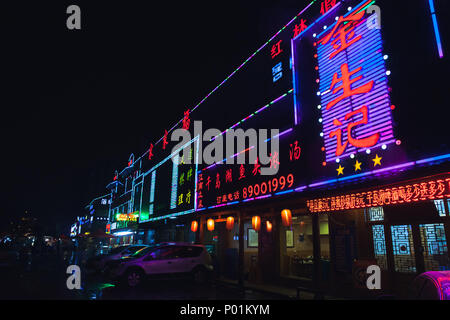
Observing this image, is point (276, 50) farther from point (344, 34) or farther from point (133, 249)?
point (133, 249)

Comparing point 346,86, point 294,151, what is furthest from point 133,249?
point 346,86

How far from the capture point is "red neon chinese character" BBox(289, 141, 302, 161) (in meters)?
11.7

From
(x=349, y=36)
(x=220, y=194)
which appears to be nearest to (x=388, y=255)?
(x=349, y=36)

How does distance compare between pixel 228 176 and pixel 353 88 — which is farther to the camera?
pixel 228 176

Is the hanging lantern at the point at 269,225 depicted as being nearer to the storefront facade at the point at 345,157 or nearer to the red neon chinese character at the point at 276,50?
the storefront facade at the point at 345,157

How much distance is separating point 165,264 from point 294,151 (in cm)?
785

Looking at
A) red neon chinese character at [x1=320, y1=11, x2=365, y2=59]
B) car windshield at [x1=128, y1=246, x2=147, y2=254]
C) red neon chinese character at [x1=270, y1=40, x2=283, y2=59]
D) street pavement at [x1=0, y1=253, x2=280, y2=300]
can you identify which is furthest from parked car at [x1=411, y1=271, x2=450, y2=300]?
car windshield at [x1=128, y1=246, x2=147, y2=254]

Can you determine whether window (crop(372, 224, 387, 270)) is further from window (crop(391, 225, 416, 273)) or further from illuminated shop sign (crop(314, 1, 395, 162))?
illuminated shop sign (crop(314, 1, 395, 162))

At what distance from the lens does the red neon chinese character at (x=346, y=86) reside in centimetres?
905

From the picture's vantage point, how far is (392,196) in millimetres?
8000

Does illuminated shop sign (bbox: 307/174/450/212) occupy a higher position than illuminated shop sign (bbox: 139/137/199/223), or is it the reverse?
illuminated shop sign (bbox: 139/137/199/223)

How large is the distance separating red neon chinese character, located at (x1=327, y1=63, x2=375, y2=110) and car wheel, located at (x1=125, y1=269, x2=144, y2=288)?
10.5 metres

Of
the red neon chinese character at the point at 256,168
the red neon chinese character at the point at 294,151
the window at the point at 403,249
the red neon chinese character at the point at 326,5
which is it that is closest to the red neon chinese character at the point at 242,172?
the red neon chinese character at the point at 256,168

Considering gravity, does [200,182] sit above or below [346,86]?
below
